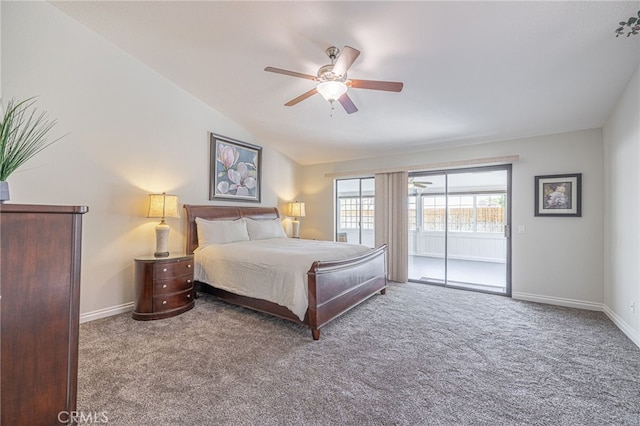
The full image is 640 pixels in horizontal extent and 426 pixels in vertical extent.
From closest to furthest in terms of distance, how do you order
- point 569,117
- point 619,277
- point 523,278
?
point 619,277 → point 569,117 → point 523,278

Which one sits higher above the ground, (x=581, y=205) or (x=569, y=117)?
(x=569, y=117)

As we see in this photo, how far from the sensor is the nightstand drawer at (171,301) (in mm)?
3141

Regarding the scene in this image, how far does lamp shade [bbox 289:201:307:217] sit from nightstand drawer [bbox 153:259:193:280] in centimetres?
272

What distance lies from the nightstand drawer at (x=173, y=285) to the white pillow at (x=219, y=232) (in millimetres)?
643

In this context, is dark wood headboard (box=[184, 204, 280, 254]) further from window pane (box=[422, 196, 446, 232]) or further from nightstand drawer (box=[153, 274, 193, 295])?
window pane (box=[422, 196, 446, 232])

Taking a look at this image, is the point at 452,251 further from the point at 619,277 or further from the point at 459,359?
the point at 459,359

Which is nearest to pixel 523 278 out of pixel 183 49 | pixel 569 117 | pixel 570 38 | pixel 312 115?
pixel 569 117

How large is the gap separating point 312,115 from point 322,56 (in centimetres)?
134

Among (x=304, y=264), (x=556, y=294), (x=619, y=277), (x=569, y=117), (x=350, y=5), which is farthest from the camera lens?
(x=556, y=294)

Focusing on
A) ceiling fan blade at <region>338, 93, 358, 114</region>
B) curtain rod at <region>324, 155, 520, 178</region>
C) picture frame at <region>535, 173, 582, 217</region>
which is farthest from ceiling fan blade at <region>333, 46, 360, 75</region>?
picture frame at <region>535, 173, 582, 217</region>

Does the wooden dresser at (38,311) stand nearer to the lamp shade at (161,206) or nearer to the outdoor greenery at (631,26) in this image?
the lamp shade at (161,206)

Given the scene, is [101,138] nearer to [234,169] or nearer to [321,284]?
[234,169]

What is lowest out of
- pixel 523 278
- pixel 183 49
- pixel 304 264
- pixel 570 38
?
pixel 523 278

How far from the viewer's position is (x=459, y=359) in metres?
2.32
